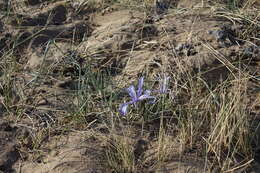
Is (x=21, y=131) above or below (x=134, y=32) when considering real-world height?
below

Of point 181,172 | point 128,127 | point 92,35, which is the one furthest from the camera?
point 92,35

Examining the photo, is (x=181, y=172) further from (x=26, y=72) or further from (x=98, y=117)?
(x=26, y=72)

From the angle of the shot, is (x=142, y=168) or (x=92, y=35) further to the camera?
(x=92, y=35)

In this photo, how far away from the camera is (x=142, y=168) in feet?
7.59

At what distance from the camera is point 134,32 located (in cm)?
319

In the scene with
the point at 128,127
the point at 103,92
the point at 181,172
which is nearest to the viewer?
the point at 181,172

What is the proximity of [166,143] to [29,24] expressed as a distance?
5.13ft

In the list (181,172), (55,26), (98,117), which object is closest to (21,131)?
(98,117)

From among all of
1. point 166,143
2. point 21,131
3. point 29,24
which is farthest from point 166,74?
point 29,24

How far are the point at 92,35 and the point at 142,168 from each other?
4.06 ft

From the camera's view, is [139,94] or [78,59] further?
[78,59]

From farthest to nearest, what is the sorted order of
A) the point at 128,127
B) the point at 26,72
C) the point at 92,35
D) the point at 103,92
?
the point at 92,35 → the point at 26,72 → the point at 103,92 → the point at 128,127

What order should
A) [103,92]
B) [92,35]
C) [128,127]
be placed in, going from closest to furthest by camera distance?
[128,127] → [103,92] → [92,35]

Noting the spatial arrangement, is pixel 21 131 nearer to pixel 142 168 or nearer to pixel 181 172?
pixel 142 168
